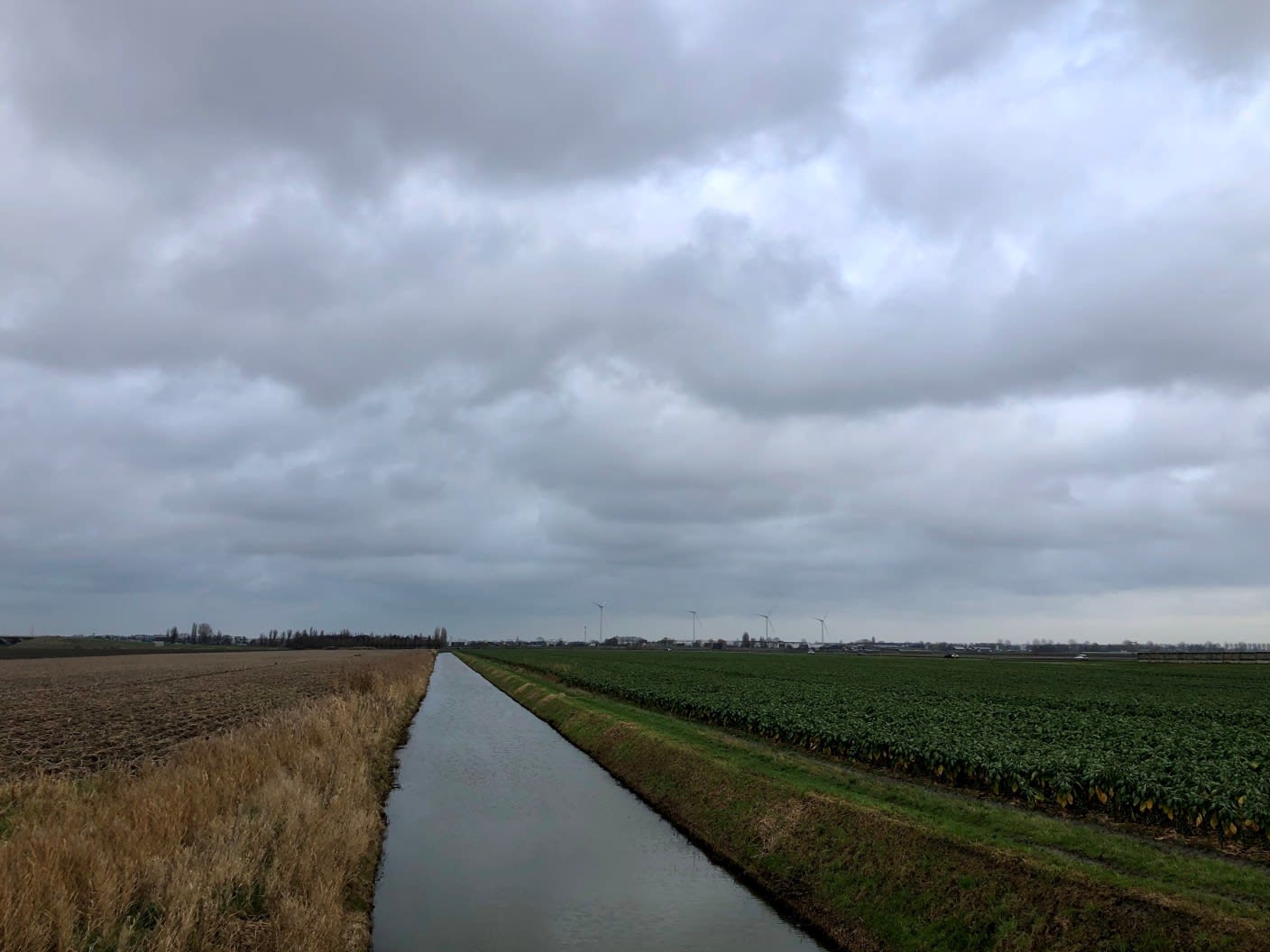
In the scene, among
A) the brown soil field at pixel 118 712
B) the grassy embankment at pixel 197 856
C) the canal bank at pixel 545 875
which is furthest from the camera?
the brown soil field at pixel 118 712

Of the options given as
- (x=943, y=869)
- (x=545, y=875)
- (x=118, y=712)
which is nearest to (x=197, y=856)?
(x=545, y=875)

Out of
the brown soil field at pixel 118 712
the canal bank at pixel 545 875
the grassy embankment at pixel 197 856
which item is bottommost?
the canal bank at pixel 545 875

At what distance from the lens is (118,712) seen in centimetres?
4088

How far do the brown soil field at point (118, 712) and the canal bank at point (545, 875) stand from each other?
8.90 metres

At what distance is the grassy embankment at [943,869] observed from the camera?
35.8ft

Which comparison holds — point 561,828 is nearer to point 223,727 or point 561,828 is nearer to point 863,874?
point 863,874

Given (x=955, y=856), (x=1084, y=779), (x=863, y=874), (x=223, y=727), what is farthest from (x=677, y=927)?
(x=223, y=727)

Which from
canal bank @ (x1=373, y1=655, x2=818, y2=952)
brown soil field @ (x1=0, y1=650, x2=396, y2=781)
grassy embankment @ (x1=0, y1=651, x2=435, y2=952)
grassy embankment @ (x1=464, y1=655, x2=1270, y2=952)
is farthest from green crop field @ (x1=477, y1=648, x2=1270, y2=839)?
brown soil field @ (x1=0, y1=650, x2=396, y2=781)

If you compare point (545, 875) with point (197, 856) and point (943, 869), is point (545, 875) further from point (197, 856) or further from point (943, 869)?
point (943, 869)

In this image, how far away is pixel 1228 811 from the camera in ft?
50.7

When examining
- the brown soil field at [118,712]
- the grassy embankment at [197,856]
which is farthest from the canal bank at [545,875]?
the brown soil field at [118,712]

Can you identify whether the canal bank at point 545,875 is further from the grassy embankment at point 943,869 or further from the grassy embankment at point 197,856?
the grassy embankment at point 197,856

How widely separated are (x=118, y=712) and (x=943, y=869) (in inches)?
1660

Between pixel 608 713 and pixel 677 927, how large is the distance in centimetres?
2621
